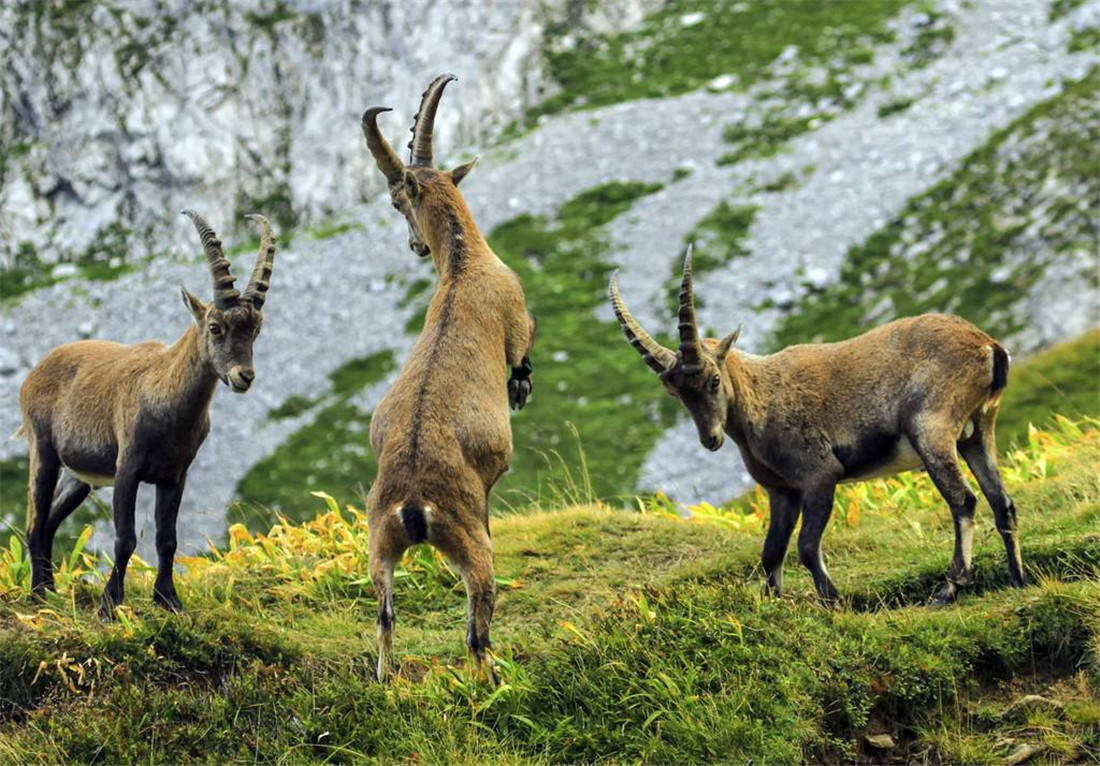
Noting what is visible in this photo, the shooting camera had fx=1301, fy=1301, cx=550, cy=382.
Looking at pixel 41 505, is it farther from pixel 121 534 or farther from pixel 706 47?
pixel 706 47

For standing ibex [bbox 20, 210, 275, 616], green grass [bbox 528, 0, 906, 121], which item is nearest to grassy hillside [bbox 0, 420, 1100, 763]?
standing ibex [bbox 20, 210, 275, 616]

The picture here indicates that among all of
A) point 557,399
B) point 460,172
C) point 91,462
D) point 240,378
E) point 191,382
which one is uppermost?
point 460,172

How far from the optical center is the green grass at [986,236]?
47.5 metres

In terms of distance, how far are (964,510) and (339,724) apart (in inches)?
222

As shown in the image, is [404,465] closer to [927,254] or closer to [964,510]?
[964,510]

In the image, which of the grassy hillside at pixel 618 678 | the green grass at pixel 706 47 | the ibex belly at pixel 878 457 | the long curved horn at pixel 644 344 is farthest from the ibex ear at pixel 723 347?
the green grass at pixel 706 47

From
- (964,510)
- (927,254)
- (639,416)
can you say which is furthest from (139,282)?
(964,510)

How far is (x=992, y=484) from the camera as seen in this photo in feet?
38.6

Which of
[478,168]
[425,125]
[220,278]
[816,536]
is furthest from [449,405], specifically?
[478,168]

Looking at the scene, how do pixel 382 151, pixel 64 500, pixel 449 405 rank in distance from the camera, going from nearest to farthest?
1. pixel 449 405
2. pixel 382 151
3. pixel 64 500

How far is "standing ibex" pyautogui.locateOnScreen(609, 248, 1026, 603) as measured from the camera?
37.4 ft

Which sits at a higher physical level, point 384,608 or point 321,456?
point 384,608

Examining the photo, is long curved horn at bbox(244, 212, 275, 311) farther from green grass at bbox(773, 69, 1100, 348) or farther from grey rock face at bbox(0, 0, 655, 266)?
grey rock face at bbox(0, 0, 655, 266)

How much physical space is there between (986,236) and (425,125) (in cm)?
4248
